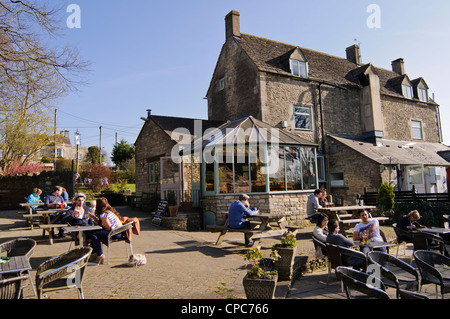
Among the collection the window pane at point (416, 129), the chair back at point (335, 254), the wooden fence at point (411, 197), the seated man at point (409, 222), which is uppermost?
the window pane at point (416, 129)

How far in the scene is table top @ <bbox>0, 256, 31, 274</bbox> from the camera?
11.7ft

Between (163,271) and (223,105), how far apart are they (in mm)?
14561

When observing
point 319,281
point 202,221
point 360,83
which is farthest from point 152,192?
point 360,83

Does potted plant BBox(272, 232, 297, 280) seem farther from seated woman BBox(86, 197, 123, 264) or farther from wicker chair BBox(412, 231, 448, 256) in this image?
seated woman BBox(86, 197, 123, 264)

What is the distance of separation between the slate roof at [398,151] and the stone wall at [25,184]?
53.4 feet

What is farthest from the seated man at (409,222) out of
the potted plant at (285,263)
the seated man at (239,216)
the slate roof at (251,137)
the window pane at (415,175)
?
the window pane at (415,175)

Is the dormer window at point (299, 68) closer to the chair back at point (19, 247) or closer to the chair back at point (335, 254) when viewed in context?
the chair back at point (335, 254)

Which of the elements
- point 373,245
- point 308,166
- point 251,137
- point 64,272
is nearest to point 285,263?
point 373,245

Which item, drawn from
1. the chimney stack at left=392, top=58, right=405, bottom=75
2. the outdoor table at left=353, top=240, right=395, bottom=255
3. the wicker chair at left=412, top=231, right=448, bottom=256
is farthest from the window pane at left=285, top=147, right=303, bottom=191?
the chimney stack at left=392, top=58, right=405, bottom=75

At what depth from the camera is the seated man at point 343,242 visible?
5.09 meters

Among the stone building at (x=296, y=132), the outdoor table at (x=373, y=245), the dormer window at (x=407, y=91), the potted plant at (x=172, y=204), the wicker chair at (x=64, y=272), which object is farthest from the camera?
the dormer window at (x=407, y=91)
